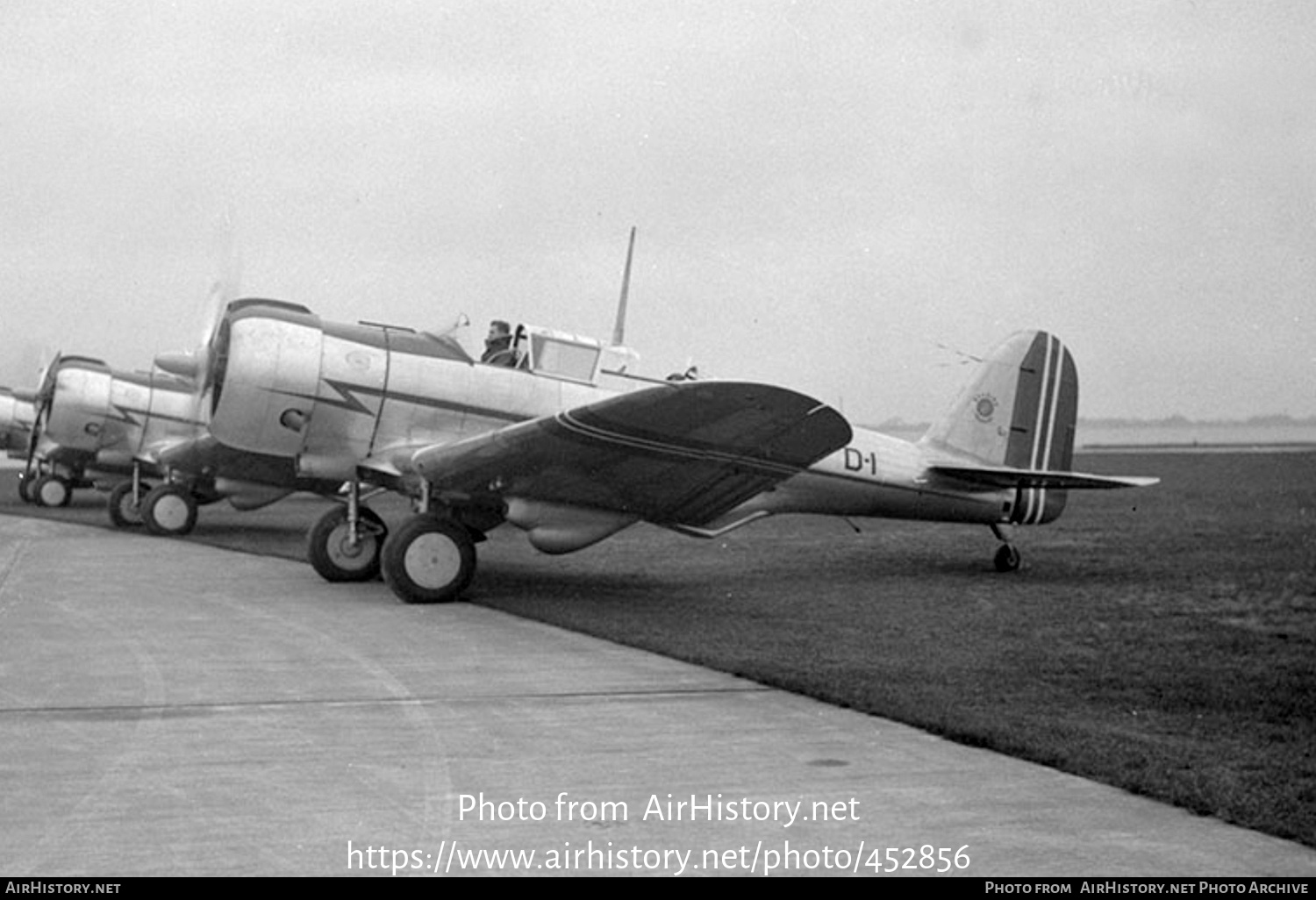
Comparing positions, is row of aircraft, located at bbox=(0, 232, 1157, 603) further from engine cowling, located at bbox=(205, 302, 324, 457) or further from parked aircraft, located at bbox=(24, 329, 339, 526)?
parked aircraft, located at bbox=(24, 329, 339, 526)

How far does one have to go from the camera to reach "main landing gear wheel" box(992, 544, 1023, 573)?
13.3 metres

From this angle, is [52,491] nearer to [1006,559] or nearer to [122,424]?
[122,424]

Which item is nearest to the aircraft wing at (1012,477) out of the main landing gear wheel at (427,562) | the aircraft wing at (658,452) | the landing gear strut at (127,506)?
the aircraft wing at (658,452)

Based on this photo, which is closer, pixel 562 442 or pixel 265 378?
pixel 562 442

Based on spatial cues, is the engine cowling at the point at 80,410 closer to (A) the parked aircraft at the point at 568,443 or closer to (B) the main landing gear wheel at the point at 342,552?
(A) the parked aircraft at the point at 568,443

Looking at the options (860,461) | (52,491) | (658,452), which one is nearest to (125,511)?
(52,491)

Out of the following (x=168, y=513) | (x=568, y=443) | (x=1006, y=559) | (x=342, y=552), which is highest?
(x=568, y=443)

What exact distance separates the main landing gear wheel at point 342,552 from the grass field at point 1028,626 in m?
1.01

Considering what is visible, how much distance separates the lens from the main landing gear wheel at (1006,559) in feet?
43.5

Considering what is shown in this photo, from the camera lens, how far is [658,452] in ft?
33.3

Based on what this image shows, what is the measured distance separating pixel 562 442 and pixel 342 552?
3.24 meters

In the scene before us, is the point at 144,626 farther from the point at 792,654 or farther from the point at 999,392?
the point at 999,392

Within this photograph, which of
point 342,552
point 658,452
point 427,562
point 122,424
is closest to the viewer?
point 658,452

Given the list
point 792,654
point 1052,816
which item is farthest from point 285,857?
point 792,654
